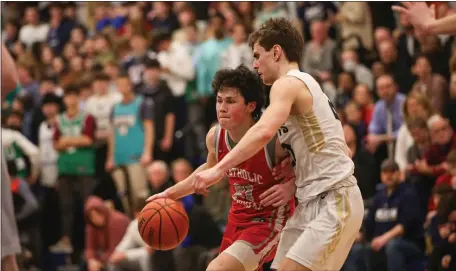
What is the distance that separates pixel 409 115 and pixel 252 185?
15.0ft

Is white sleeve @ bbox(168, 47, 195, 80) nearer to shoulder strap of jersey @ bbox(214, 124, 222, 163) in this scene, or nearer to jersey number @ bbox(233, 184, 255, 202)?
shoulder strap of jersey @ bbox(214, 124, 222, 163)

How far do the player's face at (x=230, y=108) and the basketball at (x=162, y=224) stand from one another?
67 cm

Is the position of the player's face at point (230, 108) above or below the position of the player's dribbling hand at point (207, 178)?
above

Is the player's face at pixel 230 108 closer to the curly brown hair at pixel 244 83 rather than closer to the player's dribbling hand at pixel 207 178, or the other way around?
the curly brown hair at pixel 244 83

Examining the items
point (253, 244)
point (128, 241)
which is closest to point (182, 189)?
point (253, 244)

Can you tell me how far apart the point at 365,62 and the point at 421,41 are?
1.33 metres

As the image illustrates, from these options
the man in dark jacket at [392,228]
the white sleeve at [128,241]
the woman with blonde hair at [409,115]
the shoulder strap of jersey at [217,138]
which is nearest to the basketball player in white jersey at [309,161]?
the shoulder strap of jersey at [217,138]

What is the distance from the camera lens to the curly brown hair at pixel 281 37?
546 centimetres

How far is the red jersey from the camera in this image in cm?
587

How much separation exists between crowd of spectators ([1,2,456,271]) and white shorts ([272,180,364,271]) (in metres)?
3.33

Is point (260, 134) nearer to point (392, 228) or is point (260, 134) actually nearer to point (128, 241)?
point (392, 228)

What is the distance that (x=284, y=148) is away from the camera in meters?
5.70

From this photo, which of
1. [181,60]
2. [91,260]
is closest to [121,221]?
[91,260]

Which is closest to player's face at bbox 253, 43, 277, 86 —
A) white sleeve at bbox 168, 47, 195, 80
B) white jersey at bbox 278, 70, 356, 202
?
white jersey at bbox 278, 70, 356, 202
